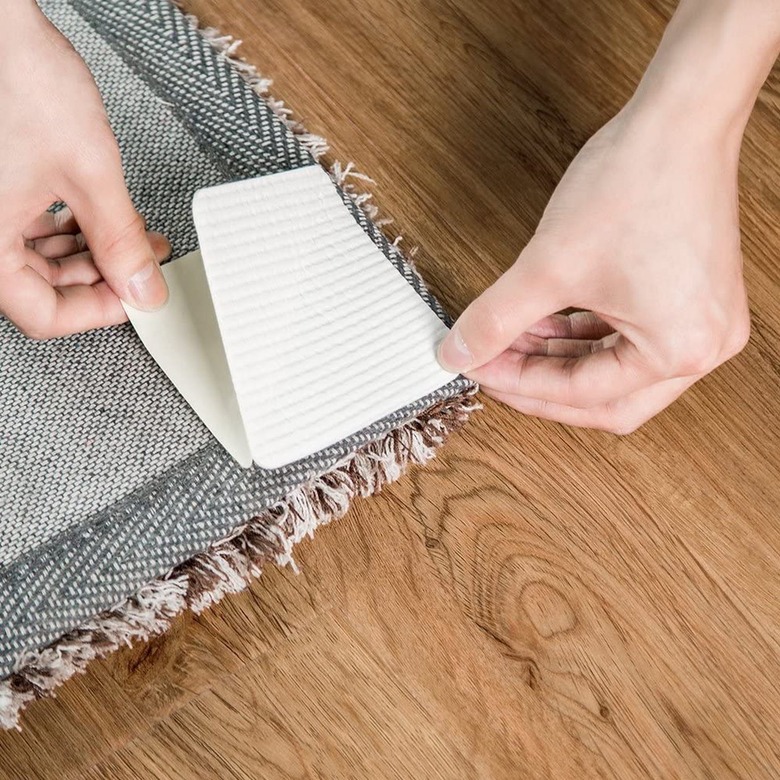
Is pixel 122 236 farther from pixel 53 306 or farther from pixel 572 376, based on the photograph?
pixel 572 376

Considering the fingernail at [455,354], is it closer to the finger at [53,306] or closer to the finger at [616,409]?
the finger at [616,409]

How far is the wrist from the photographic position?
535 mm

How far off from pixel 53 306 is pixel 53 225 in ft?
0.32

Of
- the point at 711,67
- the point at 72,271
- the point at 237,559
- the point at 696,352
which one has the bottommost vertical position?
the point at 237,559

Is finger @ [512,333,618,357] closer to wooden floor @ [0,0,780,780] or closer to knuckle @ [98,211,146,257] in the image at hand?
wooden floor @ [0,0,780,780]

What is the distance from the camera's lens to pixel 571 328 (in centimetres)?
66

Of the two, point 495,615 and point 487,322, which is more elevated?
point 487,322

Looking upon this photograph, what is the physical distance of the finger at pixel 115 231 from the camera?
1.74 feet

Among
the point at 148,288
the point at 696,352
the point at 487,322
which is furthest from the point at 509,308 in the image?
the point at 148,288

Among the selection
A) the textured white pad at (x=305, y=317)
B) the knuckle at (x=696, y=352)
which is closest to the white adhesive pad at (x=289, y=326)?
the textured white pad at (x=305, y=317)

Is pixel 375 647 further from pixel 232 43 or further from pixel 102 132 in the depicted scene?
pixel 232 43

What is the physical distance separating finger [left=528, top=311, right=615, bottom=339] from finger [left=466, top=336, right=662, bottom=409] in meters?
0.03

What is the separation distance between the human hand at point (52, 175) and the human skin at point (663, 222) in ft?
0.72

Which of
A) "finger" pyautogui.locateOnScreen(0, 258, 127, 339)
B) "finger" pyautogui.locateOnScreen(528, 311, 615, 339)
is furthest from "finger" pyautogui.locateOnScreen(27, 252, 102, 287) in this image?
"finger" pyautogui.locateOnScreen(528, 311, 615, 339)
